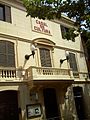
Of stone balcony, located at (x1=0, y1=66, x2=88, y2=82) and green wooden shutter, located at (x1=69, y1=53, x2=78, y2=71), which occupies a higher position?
green wooden shutter, located at (x1=69, y1=53, x2=78, y2=71)

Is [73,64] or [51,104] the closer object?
[51,104]

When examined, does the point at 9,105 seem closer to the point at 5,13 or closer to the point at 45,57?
the point at 45,57

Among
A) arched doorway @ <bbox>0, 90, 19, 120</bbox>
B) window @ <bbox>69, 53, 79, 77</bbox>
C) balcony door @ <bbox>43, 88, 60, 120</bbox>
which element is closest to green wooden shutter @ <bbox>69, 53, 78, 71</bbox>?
window @ <bbox>69, 53, 79, 77</bbox>

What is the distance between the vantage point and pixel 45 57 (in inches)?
646

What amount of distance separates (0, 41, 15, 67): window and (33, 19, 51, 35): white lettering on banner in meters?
3.23

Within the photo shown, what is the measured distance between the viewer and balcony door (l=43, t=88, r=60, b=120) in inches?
586

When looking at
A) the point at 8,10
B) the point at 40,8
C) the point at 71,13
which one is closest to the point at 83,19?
the point at 71,13

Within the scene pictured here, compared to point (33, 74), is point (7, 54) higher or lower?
higher

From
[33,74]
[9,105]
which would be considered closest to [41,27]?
[33,74]

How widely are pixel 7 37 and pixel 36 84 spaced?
13.0 feet

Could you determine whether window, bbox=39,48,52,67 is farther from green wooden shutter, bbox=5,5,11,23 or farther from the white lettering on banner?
green wooden shutter, bbox=5,5,11,23

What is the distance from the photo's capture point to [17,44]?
14.6 meters

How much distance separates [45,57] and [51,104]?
3.86 meters

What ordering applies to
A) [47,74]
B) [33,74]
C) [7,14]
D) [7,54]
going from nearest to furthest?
[33,74] < [7,54] < [47,74] < [7,14]
